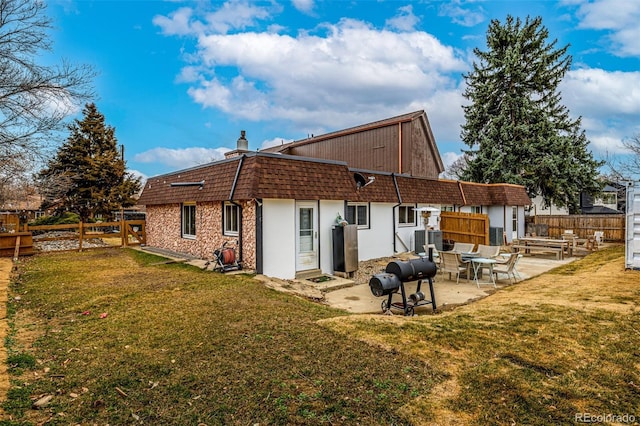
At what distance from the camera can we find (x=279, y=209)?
9070mm

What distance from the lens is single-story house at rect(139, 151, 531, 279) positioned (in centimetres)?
891

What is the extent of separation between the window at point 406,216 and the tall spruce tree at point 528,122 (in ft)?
41.3

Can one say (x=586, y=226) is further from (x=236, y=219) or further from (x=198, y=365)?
(x=198, y=365)

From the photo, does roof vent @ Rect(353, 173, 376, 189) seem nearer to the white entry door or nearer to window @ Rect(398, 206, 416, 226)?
window @ Rect(398, 206, 416, 226)

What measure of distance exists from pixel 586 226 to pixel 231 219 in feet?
70.0

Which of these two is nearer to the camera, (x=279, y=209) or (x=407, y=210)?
(x=279, y=209)

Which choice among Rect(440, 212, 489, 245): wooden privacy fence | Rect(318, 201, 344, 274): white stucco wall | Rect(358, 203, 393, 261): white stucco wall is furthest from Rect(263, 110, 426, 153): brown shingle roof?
Rect(318, 201, 344, 274): white stucco wall

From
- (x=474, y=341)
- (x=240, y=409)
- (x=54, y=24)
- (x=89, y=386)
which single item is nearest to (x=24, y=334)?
(x=89, y=386)

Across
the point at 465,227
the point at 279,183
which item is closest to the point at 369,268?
the point at 279,183

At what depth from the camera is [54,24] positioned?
30.3 feet

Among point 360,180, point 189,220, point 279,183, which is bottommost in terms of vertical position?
point 189,220

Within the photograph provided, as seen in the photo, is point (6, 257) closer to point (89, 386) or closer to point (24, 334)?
point (24, 334)

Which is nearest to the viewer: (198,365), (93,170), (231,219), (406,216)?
(198,365)

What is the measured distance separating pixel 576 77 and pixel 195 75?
27.1 metres
